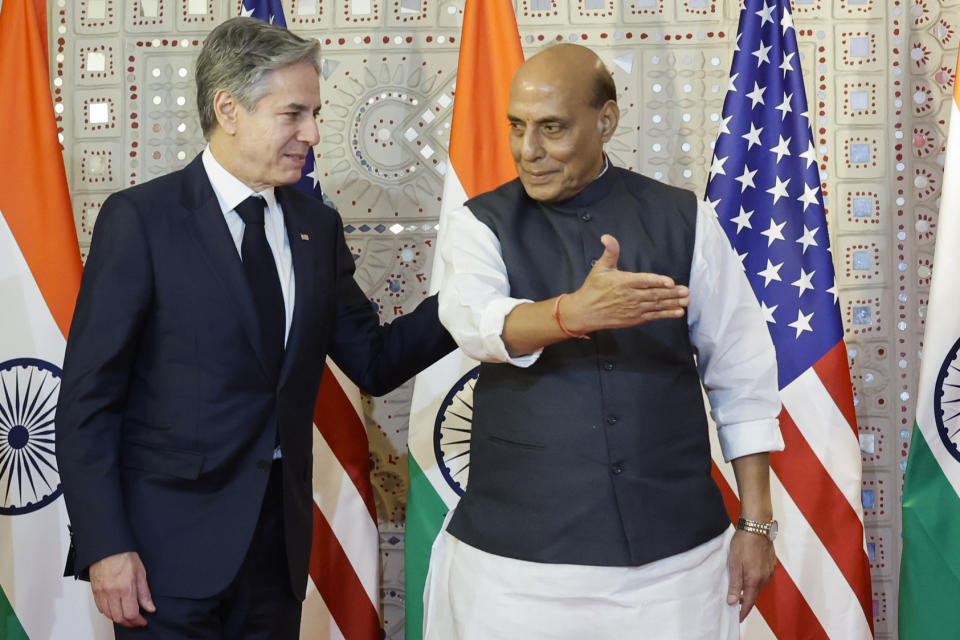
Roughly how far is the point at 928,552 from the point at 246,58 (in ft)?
7.18

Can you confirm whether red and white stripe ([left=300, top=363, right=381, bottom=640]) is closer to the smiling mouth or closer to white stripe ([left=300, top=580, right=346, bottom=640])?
white stripe ([left=300, top=580, right=346, bottom=640])

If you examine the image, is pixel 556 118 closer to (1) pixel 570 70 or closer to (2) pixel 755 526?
(1) pixel 570 70

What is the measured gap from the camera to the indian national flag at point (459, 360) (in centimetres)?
285

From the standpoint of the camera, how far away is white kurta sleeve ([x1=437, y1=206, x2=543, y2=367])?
167cm

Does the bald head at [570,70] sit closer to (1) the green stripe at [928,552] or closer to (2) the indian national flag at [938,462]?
(2) the indian national flag at [938,462]

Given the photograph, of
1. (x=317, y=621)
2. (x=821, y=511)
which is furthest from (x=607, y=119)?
(x=317, y=621)

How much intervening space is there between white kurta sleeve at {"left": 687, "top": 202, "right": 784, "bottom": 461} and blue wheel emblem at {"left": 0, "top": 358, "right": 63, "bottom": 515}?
1.90 meters

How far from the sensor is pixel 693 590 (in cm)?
173

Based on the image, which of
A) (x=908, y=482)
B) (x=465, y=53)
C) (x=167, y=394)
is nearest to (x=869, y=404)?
(x=908, y=482)

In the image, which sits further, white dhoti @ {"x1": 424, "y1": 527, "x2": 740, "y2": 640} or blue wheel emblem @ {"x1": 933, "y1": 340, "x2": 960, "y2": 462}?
blue wheel emblem @ {"x1": 933, "y1": 340, "x2": 960, "y2": 462}

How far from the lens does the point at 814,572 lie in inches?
111

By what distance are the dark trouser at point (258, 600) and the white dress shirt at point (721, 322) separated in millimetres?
656

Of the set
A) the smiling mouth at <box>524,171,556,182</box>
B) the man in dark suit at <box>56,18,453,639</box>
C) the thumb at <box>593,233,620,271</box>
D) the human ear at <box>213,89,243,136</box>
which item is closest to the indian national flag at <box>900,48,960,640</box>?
the smiling mouth at <box>524,171,556,182</box>

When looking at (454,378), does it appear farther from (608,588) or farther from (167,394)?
(608,588)
